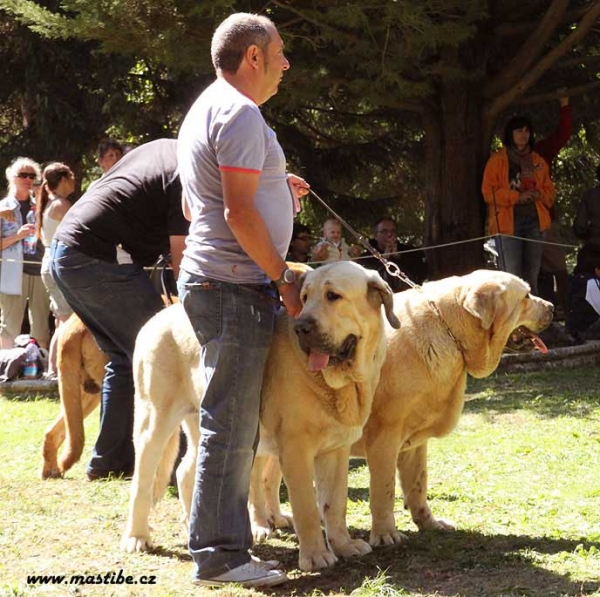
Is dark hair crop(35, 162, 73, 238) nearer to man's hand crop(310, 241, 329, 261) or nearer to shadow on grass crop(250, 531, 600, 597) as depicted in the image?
man's hand crop(310, 241, 329, 261)

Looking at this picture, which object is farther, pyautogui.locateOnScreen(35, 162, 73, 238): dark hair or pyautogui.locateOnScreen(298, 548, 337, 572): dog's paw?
pyautogui.locateOnScreen(35, 162, 73, 238): dark hair

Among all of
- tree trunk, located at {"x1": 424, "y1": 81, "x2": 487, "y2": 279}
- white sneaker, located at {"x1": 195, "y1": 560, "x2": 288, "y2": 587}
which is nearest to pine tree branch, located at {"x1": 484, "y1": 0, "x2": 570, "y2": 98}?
tree trunk, located at {"x1": 424, "y1": 81, "x2": 487, "y2": 279}

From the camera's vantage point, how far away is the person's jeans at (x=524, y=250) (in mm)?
11289

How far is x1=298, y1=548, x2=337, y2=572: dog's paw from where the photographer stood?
460 cm

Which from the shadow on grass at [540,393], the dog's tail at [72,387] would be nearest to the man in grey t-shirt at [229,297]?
the dog's tail at [72,387]

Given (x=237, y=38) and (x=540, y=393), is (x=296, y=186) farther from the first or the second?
(x=540, y=393)

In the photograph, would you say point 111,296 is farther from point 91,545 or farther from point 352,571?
point 352,571

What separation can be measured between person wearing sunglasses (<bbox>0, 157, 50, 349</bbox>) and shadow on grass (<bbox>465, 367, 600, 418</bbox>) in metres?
4.82

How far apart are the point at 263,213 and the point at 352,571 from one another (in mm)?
1627

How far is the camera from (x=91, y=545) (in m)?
5.15

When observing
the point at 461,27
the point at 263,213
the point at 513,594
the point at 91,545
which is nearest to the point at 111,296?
the point at 91,545

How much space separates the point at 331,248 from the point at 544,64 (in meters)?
3.07

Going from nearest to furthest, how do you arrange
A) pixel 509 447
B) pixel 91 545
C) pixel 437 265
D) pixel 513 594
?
pixel 513 594 → pixel 91 545 → pixel 509 447 → pixel 437 265

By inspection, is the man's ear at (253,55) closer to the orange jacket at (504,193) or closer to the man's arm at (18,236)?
the man's arm at (18,236)
